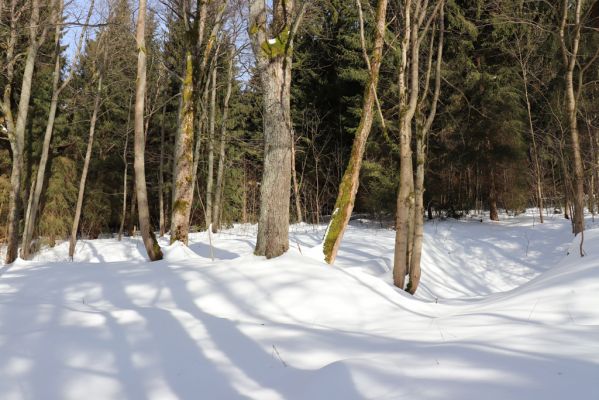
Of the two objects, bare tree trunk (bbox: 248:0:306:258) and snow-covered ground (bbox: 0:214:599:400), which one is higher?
bare tree trunk (bbox: 248:0:306:258)

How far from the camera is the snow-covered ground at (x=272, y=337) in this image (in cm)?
195

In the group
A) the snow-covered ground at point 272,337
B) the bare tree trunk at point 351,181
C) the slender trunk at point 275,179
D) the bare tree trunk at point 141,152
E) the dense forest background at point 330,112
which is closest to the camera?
the snow-covered ground at point 272,337

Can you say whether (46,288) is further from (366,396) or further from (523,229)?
(523,229)

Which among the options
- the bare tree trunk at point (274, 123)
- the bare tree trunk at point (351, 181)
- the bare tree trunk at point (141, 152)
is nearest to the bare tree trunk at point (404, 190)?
the bare tree trunk at point (351, 181)

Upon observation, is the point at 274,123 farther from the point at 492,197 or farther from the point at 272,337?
the point at 492,197

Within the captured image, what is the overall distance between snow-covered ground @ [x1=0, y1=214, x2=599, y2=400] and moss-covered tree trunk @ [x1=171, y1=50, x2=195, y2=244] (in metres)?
2.35

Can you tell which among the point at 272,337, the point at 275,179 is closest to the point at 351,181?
the point at 275,179

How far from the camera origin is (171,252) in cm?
688

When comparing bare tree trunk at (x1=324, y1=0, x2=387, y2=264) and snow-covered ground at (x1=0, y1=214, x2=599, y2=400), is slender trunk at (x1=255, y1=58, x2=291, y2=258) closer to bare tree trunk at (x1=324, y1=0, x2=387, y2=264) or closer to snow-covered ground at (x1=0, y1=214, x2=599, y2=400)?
snow-covered ground at (x1=0, y1=214, x2=599, y2=400)

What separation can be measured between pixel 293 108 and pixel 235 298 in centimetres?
1717

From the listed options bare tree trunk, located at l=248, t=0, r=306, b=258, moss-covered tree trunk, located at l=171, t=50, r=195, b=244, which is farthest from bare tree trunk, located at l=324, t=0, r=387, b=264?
moss-covered tree trunk, located at l=171, t=50, r=195, b=244

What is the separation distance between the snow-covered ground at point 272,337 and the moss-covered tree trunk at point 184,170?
7.72ft

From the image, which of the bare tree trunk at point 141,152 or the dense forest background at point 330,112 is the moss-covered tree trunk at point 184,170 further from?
the dense forest background at point 330,112

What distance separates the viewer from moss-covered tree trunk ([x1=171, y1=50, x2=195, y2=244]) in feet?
25.5
